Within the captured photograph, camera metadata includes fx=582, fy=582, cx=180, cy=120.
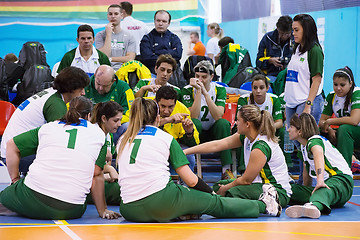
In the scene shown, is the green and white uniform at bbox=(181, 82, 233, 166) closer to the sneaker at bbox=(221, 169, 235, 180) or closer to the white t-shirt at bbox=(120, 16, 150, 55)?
the sneaker at bbox=(221, 169, 235, 180)

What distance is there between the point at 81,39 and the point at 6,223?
11.9ft

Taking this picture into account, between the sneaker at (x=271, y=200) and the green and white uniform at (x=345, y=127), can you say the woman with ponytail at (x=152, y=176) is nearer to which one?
the sneaker at (x=271, y=200)

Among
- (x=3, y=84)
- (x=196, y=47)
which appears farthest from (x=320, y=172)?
(x=196, y=47)

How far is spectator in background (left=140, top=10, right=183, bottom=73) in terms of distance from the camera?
8.91 meters

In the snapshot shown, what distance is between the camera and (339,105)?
7664 mm

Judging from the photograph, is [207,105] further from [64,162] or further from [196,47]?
[196,47]

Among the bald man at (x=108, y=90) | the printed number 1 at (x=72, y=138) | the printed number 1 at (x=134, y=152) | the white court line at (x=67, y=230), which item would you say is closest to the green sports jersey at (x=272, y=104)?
the bald man at (x=108, y=90)

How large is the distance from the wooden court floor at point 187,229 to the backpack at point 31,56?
201 inches

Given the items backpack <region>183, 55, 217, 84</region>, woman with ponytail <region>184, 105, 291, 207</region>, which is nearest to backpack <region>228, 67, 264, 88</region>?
backpack <region>183, 55, 217, 84</region>

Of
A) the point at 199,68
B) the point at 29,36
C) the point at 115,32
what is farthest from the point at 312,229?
the point at 29,36

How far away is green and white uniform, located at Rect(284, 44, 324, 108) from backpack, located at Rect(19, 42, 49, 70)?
174 inches

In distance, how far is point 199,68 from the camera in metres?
7.56

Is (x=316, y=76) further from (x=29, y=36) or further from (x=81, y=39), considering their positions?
(x=29, y=36)

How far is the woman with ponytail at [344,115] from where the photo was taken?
720cm
